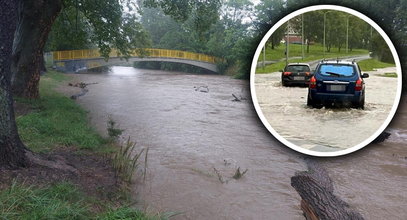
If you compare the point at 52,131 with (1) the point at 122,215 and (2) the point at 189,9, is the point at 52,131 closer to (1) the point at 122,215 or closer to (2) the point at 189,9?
(1) the point at 122,215

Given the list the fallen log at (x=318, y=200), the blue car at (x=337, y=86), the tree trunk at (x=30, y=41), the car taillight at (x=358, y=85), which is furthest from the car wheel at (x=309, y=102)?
the tree trunk at (x=30, y=41)

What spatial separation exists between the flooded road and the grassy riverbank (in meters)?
3.13

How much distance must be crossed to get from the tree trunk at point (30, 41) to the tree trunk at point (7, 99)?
6666 millimetres

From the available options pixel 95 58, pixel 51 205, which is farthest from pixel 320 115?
pixel 95 58

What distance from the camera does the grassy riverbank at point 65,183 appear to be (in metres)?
3.76

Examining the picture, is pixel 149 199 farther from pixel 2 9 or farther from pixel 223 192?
pixel 2 9

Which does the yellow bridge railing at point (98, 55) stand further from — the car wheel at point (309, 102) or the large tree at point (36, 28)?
the car wheel at point (309, 102)

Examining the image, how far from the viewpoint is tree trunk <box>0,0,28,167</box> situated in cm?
420

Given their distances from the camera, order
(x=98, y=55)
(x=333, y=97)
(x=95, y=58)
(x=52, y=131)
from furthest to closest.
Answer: (x=98, y=55)
(x=95, y=58)
(x=52, y=131)
(x=333, y=97)

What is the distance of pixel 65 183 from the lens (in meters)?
4.67

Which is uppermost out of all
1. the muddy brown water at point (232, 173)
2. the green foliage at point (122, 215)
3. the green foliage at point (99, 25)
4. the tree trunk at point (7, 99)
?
the green foliage at point (99, 25)

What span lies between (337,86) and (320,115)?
8 centimetres

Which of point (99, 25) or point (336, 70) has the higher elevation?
point (99, 25)

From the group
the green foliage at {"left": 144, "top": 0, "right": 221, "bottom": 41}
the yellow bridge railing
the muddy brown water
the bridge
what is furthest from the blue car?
the bridge
